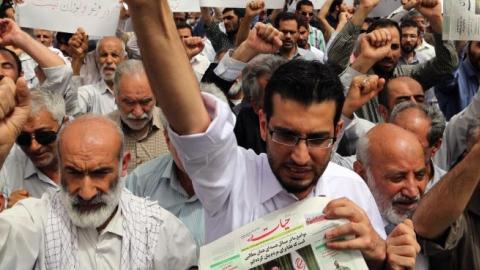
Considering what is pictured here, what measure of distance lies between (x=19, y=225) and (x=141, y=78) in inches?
78.8

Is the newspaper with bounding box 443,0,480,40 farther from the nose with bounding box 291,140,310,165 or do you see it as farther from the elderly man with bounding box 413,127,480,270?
the nose with bounding box 291,140,310,165

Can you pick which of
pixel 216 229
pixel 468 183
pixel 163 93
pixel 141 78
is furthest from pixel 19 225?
pixel 141 78

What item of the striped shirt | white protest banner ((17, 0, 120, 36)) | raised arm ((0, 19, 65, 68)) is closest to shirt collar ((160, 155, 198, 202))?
the striped shirt

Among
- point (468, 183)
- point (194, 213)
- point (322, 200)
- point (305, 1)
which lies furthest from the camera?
point (305, 1)

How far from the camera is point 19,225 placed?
2275 millimetres

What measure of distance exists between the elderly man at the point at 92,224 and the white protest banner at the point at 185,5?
9.40 ft

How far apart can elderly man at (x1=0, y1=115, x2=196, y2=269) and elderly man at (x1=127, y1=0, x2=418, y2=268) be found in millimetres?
667

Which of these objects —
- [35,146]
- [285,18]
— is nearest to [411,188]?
Result: [35,146]

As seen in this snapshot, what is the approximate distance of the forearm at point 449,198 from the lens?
7.13 ft

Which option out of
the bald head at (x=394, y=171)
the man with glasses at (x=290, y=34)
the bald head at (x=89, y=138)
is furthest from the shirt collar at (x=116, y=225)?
the man with glasses at (x=290, y=34)

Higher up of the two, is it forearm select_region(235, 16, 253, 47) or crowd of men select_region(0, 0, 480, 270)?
crowd of men select_region(0, 0, 480, 270)

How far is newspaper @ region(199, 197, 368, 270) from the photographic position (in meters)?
1.64

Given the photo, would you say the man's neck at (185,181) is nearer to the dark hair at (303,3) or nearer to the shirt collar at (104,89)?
the shirt collar at (104,89)

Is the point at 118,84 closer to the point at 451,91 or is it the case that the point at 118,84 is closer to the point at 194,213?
the point at 194,213
